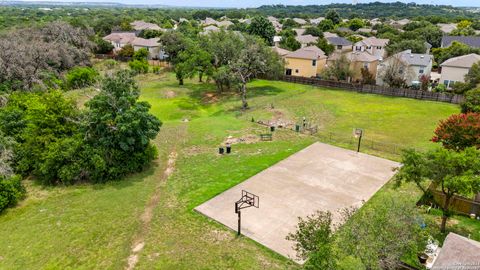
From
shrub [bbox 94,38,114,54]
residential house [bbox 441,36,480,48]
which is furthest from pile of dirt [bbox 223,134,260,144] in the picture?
residential house [bbox 441,36,480,48]

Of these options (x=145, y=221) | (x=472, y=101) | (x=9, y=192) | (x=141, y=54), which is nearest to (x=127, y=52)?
(x=141, y=54)

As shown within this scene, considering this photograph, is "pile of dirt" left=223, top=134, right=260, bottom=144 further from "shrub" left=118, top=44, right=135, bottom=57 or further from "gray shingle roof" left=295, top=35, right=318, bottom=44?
"gray shingle roof" left=295, top=35, right=318, bottom=44

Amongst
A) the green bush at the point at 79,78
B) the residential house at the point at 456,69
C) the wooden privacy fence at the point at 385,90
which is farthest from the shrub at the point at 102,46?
the residential house at the point at 456,69

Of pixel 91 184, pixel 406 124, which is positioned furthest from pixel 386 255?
pixel 406 124

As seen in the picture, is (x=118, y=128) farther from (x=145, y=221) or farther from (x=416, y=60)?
(x=416, y=60)

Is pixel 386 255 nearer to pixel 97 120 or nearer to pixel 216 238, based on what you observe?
pixel 216 238
